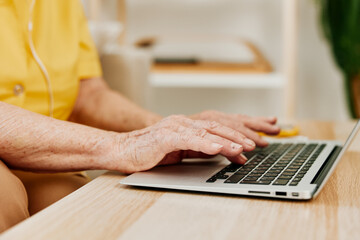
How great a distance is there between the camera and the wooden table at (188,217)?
19.6 inches

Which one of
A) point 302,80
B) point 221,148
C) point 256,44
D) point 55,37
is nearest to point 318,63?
point 302,80

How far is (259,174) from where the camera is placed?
26.4 inches

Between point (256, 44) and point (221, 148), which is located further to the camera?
point (256, 44)

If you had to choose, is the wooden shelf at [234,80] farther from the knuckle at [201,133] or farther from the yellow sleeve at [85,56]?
the knuckle at [201,133]

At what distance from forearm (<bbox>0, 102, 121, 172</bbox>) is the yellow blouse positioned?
0.51ft

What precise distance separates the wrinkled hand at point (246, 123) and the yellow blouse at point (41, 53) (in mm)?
293

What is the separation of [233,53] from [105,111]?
2.09 meters

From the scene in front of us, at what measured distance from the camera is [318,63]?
2.99 meters

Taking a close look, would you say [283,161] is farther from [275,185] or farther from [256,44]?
[256,44]

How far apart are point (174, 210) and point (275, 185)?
0.43ft

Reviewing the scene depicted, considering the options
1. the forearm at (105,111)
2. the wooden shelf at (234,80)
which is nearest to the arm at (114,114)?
the forearm at (105,111)

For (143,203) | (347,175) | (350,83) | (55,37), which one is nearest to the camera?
(143,203)

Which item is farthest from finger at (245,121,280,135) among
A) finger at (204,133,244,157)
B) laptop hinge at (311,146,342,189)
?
finger at (204,133,244,157)

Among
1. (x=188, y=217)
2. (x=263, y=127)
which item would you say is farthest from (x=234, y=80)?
(x=188, y=217)
